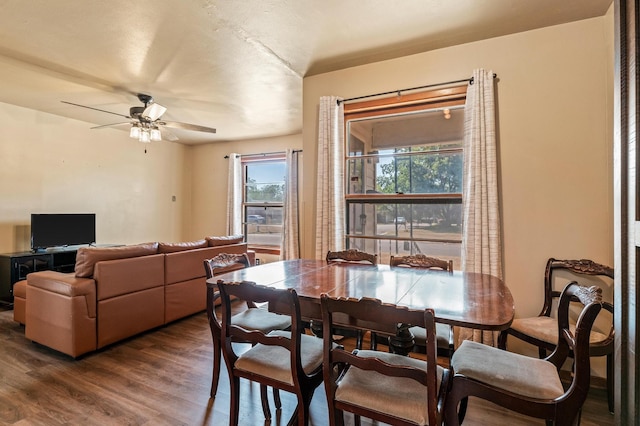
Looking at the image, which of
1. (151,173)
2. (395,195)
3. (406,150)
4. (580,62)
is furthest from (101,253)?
(580,62)

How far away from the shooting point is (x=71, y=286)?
8.17 feet

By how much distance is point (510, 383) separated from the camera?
1.30 m

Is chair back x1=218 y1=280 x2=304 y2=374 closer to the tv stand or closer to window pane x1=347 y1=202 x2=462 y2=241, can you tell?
window pane x1=347 y1=202 x2=462 y2=241

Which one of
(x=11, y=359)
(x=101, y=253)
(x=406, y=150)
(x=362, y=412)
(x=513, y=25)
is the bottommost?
(x=11, y=359)

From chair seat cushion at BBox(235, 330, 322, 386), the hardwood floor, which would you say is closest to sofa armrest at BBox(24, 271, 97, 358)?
the hardwood floor

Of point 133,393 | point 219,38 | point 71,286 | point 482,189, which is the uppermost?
point 219,38

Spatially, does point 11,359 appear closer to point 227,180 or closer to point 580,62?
point 227,180

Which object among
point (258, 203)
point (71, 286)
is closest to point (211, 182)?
point (258, 203)

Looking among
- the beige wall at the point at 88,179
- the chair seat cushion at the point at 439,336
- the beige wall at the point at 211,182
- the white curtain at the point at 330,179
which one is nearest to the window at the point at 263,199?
the beige wall at the point at 211,182

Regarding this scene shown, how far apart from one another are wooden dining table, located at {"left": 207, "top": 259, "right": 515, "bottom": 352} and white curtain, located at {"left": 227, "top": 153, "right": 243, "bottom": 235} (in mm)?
3895

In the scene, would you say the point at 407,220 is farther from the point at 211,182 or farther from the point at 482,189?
the point at 211,182

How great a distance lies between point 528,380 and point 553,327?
3.39 ft

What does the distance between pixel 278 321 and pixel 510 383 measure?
4.51 ft

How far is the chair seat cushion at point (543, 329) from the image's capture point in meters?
1.94
